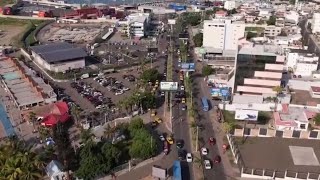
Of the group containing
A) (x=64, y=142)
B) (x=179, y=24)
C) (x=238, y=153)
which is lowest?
(x=238, y=153)

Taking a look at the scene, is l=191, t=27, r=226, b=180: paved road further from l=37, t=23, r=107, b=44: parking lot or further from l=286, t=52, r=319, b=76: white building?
l=37, t=23, r=107, b=44: parking lot

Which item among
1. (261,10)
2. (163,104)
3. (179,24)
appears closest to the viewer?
(163,104)

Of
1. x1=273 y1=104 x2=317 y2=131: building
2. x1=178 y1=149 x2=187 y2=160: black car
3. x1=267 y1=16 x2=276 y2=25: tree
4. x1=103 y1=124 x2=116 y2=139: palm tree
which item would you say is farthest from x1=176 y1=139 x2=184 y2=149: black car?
x1=267 y1=16 x2=276 y2=25: tree

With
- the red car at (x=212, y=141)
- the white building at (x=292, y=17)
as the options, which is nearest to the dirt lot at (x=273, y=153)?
the red car at (x=212, y=141)

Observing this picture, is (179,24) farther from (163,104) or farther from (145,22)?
(163,104)

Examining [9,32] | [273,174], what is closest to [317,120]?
[273,174]

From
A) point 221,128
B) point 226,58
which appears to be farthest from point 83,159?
point 226,58
